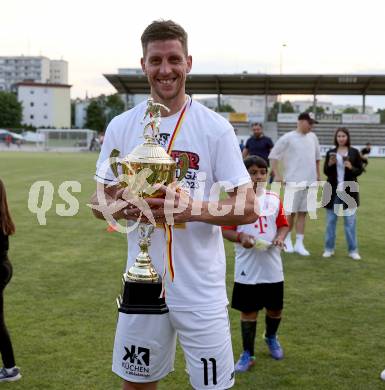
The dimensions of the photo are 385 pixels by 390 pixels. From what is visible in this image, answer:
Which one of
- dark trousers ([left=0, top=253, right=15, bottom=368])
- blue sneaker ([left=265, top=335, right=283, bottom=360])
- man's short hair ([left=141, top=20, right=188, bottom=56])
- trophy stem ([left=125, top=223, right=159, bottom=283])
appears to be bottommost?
blue sneaker ([left=265, top=335, right=283, bottom=360])

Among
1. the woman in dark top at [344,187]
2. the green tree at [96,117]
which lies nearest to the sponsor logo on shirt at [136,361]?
the woman in dark top at [344,187]

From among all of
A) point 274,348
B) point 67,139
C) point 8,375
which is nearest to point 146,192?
point 8,375

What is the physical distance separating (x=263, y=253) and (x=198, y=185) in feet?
6.62

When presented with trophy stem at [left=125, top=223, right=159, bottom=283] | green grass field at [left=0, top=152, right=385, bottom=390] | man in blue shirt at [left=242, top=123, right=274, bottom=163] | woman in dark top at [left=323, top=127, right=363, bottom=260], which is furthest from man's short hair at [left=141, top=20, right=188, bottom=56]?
man in blue shirt at [left=242, top=123, right=274, bottom=163]

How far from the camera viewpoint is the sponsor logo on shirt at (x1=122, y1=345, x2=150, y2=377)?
2648 mm

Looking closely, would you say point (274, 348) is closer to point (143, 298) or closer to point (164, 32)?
point (143, 298)

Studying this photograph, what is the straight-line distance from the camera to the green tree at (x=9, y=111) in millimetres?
92062

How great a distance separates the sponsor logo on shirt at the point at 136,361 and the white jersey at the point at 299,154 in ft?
20.9

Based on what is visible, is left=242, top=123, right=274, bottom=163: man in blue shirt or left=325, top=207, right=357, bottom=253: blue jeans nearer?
left=325, top=207, right=357, bottom=253: blue jeans

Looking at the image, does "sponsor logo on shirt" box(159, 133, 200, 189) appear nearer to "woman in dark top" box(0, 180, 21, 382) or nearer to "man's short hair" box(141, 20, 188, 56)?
"man's short hair" box(141, 20, 188, 56)

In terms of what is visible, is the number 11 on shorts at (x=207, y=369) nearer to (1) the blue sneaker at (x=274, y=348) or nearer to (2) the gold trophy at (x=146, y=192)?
(2) the gold trophy at (x=146, y=192)

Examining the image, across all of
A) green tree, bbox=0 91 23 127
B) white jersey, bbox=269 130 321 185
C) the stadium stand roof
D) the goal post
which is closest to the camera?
white jersey, bbox=269 130 321 185

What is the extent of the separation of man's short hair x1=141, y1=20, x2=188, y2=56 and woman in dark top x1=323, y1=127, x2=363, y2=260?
585 cm

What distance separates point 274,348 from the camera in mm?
4609
